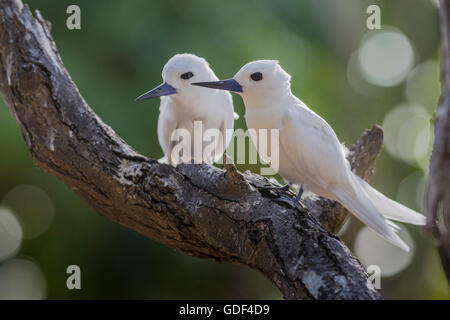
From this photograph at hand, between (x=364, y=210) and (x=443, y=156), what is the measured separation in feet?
4.49

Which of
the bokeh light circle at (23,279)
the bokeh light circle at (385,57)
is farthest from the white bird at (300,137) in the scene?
the bokeh light circle at (23,279)

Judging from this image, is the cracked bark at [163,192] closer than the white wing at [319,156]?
Yes

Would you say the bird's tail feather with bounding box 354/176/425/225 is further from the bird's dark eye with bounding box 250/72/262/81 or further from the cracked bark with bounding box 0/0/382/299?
the bird's dark eye with bounding box 250/72/262/81

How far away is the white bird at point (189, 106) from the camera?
12.5 feet

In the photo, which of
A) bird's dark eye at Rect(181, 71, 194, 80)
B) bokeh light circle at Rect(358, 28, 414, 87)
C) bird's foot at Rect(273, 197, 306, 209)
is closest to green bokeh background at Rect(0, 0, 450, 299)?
bokeh light circle at Rect(358, 28, 414, 87)

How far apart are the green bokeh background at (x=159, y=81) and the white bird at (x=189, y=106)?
2.70 meters

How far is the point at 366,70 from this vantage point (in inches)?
316

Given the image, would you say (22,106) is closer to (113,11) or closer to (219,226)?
(219,226)

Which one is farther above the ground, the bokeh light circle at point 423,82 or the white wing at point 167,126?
the bokeh light circle at point 423,82

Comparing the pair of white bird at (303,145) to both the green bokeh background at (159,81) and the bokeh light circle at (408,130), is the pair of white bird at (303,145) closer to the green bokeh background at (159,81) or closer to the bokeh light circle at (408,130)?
the green bokeh background at (159,81)

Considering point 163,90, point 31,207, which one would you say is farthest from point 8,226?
point 163,90

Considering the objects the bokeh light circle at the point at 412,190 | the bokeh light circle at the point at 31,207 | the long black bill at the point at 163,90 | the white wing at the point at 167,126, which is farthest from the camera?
the bokeh light circle at the point at 412,190

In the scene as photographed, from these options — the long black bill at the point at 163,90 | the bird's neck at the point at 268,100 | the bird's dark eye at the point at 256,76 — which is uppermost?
the long black bill at the point at 163,90
